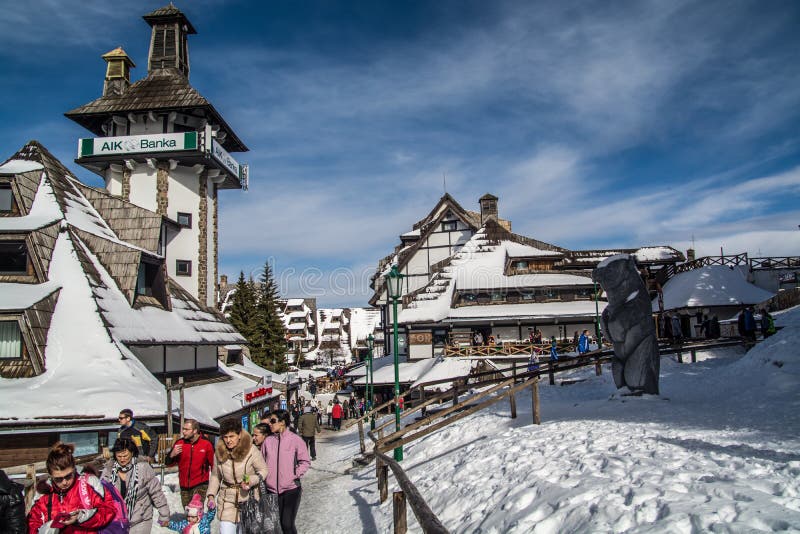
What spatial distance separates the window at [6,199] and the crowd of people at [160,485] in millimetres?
15672

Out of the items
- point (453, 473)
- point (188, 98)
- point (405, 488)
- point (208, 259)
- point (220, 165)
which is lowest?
point (453, 473)

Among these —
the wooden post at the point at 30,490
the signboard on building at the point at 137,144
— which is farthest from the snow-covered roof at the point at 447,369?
the wooden post at the point at 30,490

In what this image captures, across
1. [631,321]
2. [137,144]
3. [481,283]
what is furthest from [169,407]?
[481,283]

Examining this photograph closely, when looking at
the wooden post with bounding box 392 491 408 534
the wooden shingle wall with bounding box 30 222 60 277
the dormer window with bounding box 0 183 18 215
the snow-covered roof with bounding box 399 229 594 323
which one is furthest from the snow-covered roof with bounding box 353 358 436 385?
the wooden post with bounding box 392 491 408 534

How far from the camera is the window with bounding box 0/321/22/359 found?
17422 mm

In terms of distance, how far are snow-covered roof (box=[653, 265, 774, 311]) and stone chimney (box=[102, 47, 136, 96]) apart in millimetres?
34840

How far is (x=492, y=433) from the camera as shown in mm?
12516

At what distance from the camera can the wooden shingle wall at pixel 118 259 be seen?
71.3 feet

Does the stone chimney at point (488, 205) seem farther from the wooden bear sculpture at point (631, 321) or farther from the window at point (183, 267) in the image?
the wooden bear sculpture at point (631, 321)

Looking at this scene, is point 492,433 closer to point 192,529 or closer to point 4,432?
point 192,529

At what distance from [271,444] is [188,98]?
2836cm

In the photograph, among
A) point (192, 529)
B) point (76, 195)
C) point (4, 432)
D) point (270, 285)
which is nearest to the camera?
point (192, 529)

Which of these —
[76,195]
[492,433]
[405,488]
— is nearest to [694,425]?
[492,433]

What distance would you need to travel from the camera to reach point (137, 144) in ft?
100
